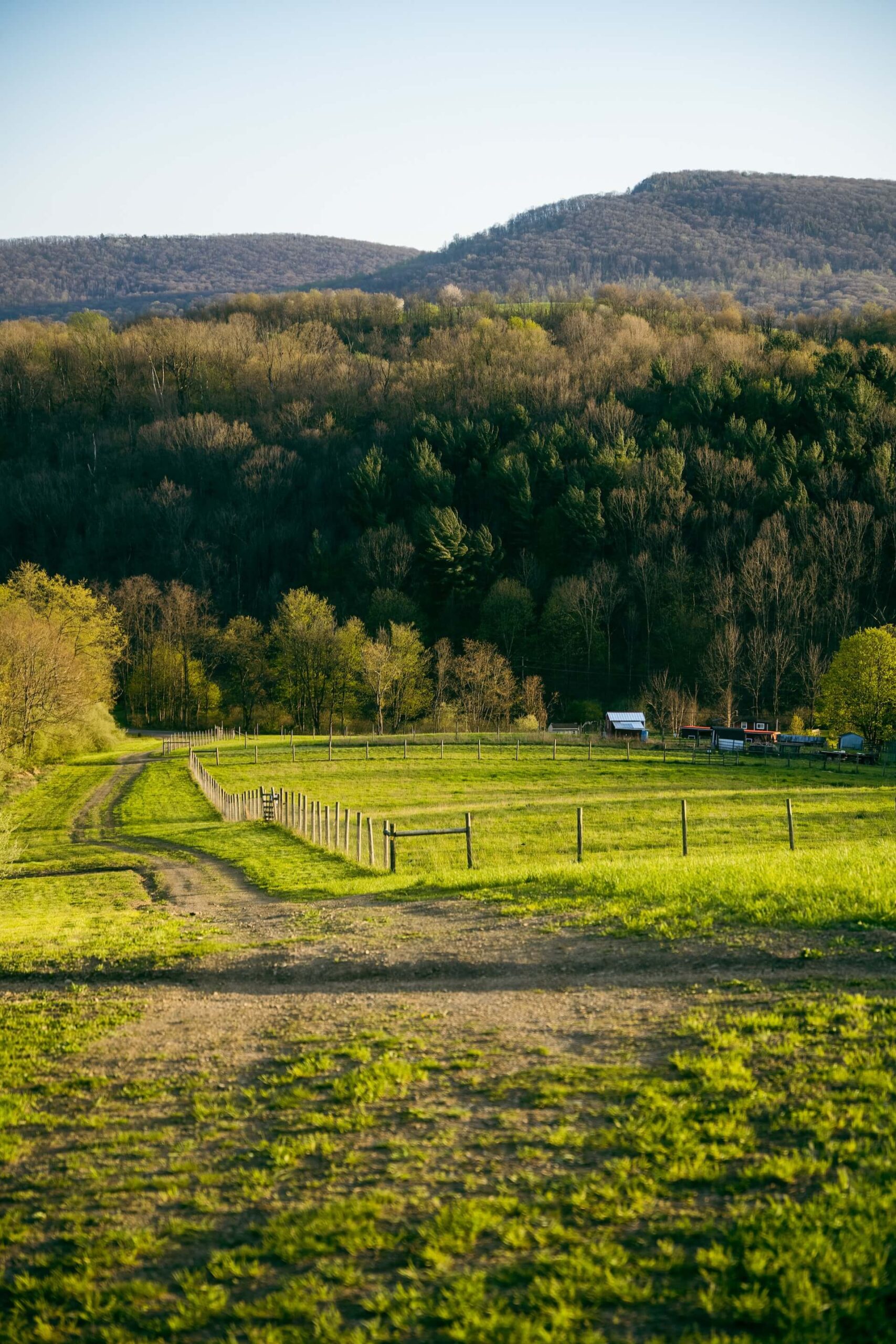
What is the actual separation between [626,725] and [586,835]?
58539mm

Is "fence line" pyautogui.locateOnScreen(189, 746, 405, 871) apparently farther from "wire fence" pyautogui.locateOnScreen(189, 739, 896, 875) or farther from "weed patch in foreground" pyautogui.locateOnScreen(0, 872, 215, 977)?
"weed patch in foreground" pyautogui.locateOnScreen(0, 872, 215, 977)

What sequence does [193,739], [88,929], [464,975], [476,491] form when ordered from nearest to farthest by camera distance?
[464,975]
[88,929]
[193,739]
[476,491]

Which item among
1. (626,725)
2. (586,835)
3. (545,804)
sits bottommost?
(626,725)

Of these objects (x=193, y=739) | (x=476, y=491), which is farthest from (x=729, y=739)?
(x=476, y=491)

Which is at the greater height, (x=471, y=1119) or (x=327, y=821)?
(x=471, y=1119)

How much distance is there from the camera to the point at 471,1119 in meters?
9.09

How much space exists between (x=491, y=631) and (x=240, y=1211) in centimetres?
10404

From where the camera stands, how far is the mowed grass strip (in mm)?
16688

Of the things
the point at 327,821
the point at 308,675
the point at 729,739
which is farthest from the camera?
the point at 308,675

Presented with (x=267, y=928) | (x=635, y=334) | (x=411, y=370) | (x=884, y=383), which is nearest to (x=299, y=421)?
(x=411, y=370)

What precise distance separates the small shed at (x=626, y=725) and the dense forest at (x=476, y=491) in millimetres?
5317

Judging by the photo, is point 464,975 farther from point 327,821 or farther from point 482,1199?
point 327,821

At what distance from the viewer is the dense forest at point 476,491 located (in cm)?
10719

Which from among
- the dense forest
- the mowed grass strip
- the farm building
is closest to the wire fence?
the mowed grass strip
